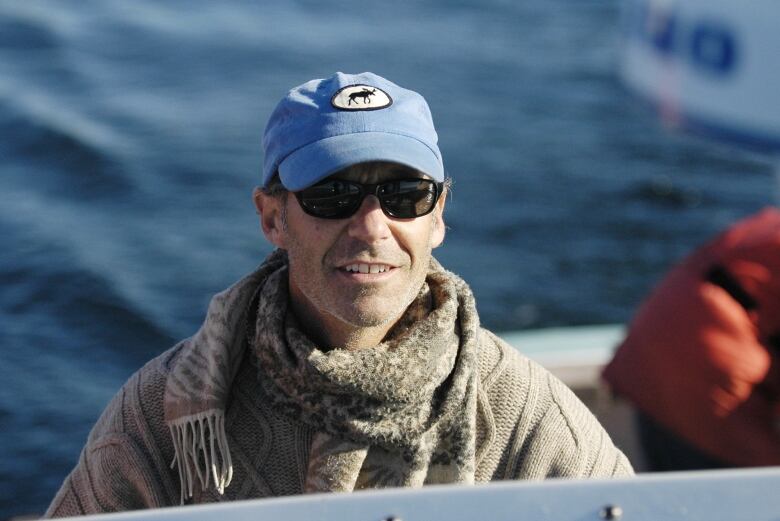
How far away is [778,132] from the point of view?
6.07 meters

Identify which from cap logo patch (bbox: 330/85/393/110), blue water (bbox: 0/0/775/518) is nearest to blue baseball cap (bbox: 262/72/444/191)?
cap logo patch (bbox: 330/85/393/110)

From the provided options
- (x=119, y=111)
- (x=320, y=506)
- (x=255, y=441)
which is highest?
(x=320, y=506)

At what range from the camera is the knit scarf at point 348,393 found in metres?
2.02

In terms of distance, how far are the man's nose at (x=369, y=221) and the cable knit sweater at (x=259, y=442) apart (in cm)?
30

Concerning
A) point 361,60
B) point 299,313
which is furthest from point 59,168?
point 299,313

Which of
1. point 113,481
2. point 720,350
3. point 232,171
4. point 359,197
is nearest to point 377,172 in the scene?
point 359,197

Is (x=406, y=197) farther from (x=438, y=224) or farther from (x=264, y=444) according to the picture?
(x=264, y=444)

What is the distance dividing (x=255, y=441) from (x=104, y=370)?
3.34 meters

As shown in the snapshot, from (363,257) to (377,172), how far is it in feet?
0.48

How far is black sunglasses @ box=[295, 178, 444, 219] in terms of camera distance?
77.8 inches

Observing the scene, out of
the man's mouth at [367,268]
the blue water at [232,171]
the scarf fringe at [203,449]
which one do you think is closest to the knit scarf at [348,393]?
the scarf fringe at [203,449]

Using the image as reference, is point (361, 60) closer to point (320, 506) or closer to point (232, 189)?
point (232, 189)

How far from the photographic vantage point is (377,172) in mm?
1986

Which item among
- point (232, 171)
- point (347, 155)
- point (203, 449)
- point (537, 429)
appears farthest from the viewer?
point (232, 171)
